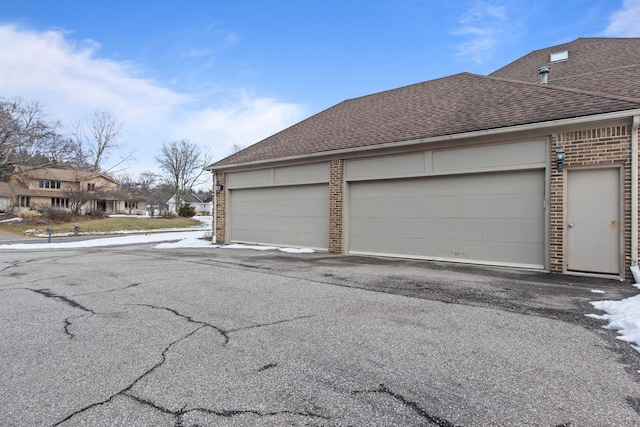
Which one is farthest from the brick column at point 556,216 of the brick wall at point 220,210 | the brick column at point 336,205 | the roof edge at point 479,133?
the brick wall at point 220,210

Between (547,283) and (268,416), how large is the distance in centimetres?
595

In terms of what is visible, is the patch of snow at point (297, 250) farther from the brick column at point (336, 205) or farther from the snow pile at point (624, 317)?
the snow pile at point (624, 317)

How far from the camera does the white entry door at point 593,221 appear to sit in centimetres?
691

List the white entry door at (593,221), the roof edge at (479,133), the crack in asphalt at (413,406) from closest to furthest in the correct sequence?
the crack in asphalt at (413,406) < the roof edge at (479,133) < the white entry door at (593,221)

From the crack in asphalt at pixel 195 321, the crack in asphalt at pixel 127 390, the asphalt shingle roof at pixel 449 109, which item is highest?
the asphalt shingle roof at pixel 449 109

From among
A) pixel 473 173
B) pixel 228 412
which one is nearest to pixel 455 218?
pixel 473 173

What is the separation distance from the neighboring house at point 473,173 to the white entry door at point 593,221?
2cm

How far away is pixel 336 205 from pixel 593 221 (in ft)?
20.0

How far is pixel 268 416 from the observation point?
2266 mm

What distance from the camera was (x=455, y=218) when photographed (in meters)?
8.75

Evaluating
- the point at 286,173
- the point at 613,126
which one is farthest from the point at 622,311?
the point at 286,173

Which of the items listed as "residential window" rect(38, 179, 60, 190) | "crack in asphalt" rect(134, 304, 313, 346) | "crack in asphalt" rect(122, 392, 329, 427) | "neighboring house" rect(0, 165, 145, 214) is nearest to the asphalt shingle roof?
"crack in asphalt" rect(134, 304, 313, 346)

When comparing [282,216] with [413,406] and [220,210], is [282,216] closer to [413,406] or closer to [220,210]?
[220,210]

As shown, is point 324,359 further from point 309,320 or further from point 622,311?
point 622,311
